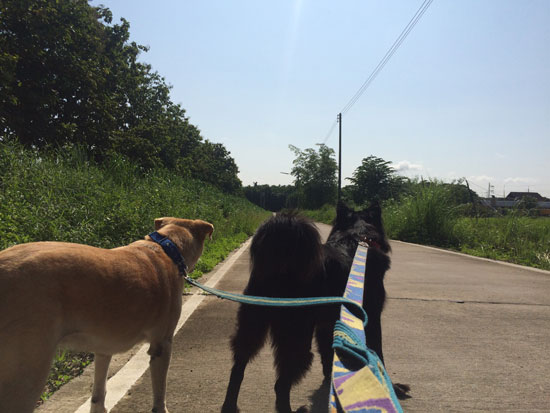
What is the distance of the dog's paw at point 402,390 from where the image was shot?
263 centimetres

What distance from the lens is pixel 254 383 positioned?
9.21 ft

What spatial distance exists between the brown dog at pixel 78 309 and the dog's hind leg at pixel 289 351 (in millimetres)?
679

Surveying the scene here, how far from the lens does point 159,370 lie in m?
2.10

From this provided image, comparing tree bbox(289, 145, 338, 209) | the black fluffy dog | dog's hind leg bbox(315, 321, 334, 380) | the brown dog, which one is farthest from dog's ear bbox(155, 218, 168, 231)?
tree bbox(289, 145, 338, 209)

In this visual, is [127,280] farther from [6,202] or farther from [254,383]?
[6,202]

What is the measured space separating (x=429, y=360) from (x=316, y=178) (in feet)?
196

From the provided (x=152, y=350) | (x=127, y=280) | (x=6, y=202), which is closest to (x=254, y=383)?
(x=152, y=350)

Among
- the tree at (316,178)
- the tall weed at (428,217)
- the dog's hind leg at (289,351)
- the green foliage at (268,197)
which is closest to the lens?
the dog's hind leg at (289,351)

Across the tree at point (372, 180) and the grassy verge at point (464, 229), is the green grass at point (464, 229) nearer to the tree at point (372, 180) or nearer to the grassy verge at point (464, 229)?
the grassy verge at point (464, 229)

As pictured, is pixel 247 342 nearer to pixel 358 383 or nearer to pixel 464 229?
pixel 358 383

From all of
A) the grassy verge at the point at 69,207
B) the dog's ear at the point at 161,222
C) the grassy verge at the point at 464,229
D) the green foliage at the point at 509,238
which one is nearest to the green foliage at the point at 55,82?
the grassy verge at the point at 69,207

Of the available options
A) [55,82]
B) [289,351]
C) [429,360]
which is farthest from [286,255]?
[55,82]

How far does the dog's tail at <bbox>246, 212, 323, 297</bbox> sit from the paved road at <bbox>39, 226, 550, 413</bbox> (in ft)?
2.92

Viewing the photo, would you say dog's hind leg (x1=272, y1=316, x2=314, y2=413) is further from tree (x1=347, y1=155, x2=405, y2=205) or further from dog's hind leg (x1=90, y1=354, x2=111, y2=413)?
tree (x1=347, y1=155, x2=405, y2=205)
